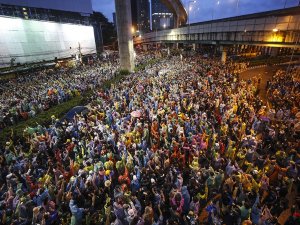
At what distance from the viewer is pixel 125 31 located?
91.7 ft

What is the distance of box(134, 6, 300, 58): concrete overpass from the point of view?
22.6 m

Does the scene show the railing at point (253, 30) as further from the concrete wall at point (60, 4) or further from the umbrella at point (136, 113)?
the concrete wall at point (60, 4)

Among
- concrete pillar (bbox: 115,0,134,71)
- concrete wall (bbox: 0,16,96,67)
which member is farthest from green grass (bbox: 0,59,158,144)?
concrete wall (bbox: 0,16,96,67)

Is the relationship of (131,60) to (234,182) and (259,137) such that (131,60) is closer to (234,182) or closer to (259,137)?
(259,137)

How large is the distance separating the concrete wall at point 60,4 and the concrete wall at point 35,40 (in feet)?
16.2

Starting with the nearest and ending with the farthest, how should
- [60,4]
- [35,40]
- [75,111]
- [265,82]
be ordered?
[75,111], [265,82], [35,40], [60,4]

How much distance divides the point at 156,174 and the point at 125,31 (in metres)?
24.3

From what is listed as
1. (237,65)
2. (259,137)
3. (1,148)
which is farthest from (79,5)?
(259,137)

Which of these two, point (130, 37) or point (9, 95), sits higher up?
point (130, 37)

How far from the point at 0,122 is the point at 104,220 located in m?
10.8

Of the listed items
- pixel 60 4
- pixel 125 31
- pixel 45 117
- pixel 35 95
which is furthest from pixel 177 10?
pixel 45 117

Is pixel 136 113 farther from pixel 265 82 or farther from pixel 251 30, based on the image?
pixel 251 30

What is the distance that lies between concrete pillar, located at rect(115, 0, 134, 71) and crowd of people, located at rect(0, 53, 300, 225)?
1806 cm

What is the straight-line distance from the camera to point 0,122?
13359 millimetres
